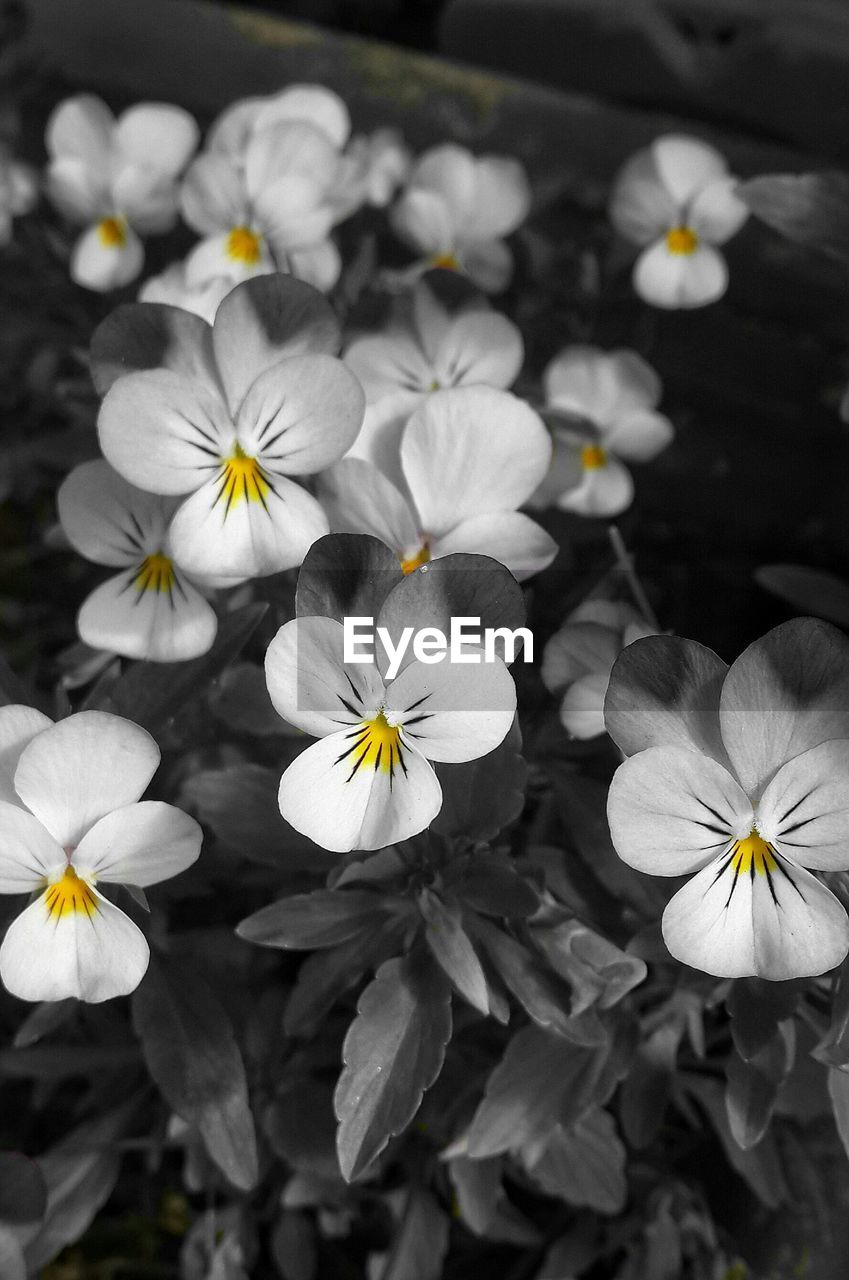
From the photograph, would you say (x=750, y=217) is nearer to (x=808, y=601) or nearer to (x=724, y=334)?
(x=724, y=334)

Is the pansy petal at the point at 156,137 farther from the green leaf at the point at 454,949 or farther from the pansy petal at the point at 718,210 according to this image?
the green leaf at the point at 454,949

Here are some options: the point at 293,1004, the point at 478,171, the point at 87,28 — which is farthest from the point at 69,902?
the point at 87,28

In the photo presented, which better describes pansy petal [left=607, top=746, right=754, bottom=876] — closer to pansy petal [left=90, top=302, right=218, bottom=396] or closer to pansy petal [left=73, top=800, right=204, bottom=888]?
pansy petal [left=73, top=800, right=204, bottom=888]

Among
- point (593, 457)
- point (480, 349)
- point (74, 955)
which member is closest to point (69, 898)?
point (74, 955)

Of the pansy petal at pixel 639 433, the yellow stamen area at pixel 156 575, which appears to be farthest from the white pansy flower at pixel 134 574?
the pansy petal at pixel 639 433

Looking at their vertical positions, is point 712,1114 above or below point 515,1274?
above
